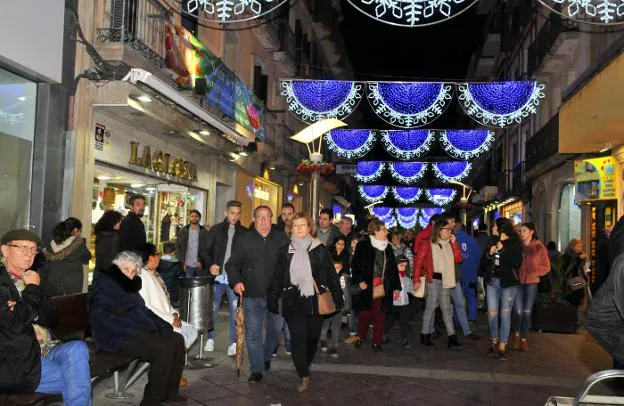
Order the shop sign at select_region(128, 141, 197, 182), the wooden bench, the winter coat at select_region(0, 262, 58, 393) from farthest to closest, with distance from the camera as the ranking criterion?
the shop sign at select_region(128, 141, 197, 182) → the wooden bench → the winter coat at select_region(0, 262, 58, 393)

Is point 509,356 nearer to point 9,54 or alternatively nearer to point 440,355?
point 440,355

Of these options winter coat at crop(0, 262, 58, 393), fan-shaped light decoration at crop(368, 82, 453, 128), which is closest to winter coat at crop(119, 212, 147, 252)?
winter coat at crop(0, 262, 58, 393)

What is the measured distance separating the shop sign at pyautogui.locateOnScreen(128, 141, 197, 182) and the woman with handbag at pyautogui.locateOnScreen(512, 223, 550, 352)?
7163 mm

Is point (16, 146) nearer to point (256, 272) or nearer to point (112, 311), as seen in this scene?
point (256, 272)

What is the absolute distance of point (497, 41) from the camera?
37.2 metres

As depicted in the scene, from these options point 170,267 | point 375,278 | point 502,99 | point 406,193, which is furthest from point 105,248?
point 406,193

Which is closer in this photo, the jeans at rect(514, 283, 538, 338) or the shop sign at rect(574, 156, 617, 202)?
the jeans at rect(514, 283, 538, 338)

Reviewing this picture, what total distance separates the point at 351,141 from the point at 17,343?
19.8 m

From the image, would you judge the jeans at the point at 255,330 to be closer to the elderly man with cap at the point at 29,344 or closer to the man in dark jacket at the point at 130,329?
the man in dark jacket at the point at 130,329

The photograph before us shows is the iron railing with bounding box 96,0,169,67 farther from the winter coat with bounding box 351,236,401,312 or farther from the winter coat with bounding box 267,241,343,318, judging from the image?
the winter coat with bounding box 267,241,343,318

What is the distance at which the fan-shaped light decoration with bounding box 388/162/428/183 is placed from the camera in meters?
33.3

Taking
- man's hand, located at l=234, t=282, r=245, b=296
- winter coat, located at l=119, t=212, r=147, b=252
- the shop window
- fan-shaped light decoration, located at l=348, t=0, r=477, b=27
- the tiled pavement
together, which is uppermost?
fan-shaped light decoration, located at l=348, t=0, r=477, b=27

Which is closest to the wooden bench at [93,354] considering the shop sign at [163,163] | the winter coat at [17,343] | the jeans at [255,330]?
the winter coat at [17,343]

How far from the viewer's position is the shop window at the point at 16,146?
8.59 metres
